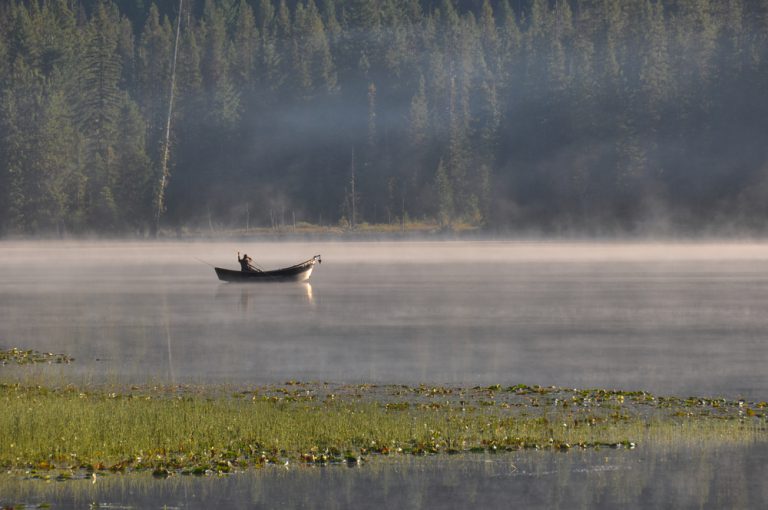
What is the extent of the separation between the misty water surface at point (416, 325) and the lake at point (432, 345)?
13 cm

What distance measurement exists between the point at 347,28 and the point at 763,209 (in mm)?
70633

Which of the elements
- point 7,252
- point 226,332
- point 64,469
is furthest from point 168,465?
point 7,252

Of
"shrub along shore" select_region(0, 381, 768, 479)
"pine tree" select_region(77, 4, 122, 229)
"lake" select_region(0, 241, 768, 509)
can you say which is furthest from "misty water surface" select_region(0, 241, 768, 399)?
"pine tree" select_region(77, 4, 122, 229)

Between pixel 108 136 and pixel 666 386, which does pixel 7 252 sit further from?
pixel 666 386

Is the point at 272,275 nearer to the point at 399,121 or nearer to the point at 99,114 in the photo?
the point at 399,121

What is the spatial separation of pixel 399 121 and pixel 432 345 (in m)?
140

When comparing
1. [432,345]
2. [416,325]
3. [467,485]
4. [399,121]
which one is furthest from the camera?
[399,121]

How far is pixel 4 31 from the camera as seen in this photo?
606 ft

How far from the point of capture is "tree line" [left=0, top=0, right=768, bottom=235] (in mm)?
152125

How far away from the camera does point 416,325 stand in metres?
43.6

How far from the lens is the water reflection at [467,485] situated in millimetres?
16984

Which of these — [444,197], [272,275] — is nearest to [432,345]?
[272,275]

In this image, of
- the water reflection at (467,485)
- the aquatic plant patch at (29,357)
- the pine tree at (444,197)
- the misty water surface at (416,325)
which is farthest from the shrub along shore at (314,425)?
the pine tree at (444,197)

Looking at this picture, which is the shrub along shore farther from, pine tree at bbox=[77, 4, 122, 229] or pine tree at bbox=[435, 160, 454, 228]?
pine tree at bbox=[77, 4, 122, 229]
